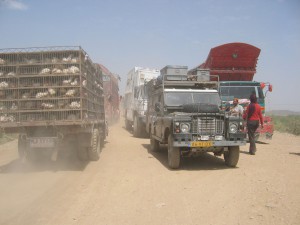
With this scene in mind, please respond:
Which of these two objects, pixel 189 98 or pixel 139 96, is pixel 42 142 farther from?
pixel 139 96

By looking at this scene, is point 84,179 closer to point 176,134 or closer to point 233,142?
point 176,134

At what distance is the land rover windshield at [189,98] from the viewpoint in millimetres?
9031

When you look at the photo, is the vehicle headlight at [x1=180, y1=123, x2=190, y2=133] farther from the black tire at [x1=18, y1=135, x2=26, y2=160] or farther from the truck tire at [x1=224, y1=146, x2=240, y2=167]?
the black tire at [x1=18, y1=135, x2=26, y2=160]

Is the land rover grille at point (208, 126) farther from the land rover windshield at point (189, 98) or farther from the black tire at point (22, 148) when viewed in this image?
the black tire at point (22, 148)

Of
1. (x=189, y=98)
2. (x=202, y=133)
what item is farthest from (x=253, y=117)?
(x=202, y=133)

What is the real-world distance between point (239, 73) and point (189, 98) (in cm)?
579

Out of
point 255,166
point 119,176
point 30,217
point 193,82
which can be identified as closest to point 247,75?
point 193,82

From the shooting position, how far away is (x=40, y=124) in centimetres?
723

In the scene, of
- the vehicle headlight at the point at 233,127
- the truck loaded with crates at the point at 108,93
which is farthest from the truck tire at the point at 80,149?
the truck loaded with crates at the point at 108,93

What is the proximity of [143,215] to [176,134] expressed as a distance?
10.3ft

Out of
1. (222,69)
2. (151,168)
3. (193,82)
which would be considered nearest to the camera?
(151,168)

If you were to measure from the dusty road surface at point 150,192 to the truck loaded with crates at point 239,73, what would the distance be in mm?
3934

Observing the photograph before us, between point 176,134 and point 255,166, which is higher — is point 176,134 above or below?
above

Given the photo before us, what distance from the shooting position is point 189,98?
29.9 feet
